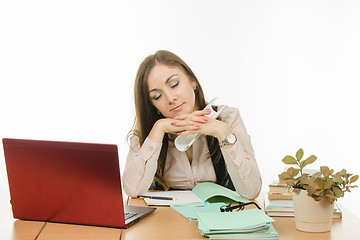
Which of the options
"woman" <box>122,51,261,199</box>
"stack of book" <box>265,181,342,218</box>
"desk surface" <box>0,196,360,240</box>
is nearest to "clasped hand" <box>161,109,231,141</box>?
"woman" <box>122,51,261,199</box>

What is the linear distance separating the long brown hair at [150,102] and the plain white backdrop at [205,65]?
2605 mm

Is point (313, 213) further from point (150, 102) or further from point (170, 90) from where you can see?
point (150, 102)

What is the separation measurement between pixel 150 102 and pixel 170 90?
0.20 metres

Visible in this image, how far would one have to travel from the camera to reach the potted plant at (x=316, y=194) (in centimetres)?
126

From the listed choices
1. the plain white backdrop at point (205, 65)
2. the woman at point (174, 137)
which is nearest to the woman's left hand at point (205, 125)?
the woman at point (174, 137)

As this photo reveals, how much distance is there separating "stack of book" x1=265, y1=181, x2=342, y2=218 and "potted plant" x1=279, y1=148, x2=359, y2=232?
158mm

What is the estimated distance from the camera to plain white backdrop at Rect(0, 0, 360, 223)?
4852mm

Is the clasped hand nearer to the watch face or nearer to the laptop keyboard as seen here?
the watch face

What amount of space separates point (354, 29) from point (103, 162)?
425 cm

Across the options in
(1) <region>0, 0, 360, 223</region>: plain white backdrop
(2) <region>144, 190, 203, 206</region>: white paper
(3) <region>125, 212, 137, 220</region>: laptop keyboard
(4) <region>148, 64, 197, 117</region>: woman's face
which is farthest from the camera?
(1) <region>0, 0, 360, 223</region>: plain white backdrop

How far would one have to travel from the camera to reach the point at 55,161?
1.32 m

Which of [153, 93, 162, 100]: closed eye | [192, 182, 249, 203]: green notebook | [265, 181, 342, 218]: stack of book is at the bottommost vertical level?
[192, 182, 249, 203]: green notebook

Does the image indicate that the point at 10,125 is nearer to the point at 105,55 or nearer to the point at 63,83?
the point at 63,83

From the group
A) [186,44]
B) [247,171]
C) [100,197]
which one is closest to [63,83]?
[186,44]
